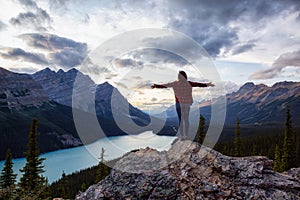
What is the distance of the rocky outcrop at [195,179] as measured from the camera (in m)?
9.04

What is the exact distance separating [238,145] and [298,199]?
157 ft

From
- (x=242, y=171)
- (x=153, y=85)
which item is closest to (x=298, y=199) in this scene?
(x=242, y=171)

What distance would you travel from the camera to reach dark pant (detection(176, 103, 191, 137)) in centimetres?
1209

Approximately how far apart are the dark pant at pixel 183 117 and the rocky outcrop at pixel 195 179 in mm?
1213

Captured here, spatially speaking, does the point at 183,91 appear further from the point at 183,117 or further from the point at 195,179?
the point at 195,179

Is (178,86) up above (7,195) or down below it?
above

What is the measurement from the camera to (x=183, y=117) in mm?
12352

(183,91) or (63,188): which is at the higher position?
(183,91)

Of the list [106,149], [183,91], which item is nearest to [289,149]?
[183,91]

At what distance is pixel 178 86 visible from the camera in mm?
11852

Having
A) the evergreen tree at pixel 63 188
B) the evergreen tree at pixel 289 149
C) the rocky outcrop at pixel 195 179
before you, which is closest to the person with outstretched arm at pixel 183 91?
the rocky outcrop at pixel 195 179

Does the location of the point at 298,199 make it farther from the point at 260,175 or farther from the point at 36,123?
the point at 36,123

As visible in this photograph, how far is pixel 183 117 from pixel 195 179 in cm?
353

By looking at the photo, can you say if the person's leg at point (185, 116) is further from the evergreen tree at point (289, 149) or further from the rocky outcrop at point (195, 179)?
the evergreen tree at point (289, 149)
